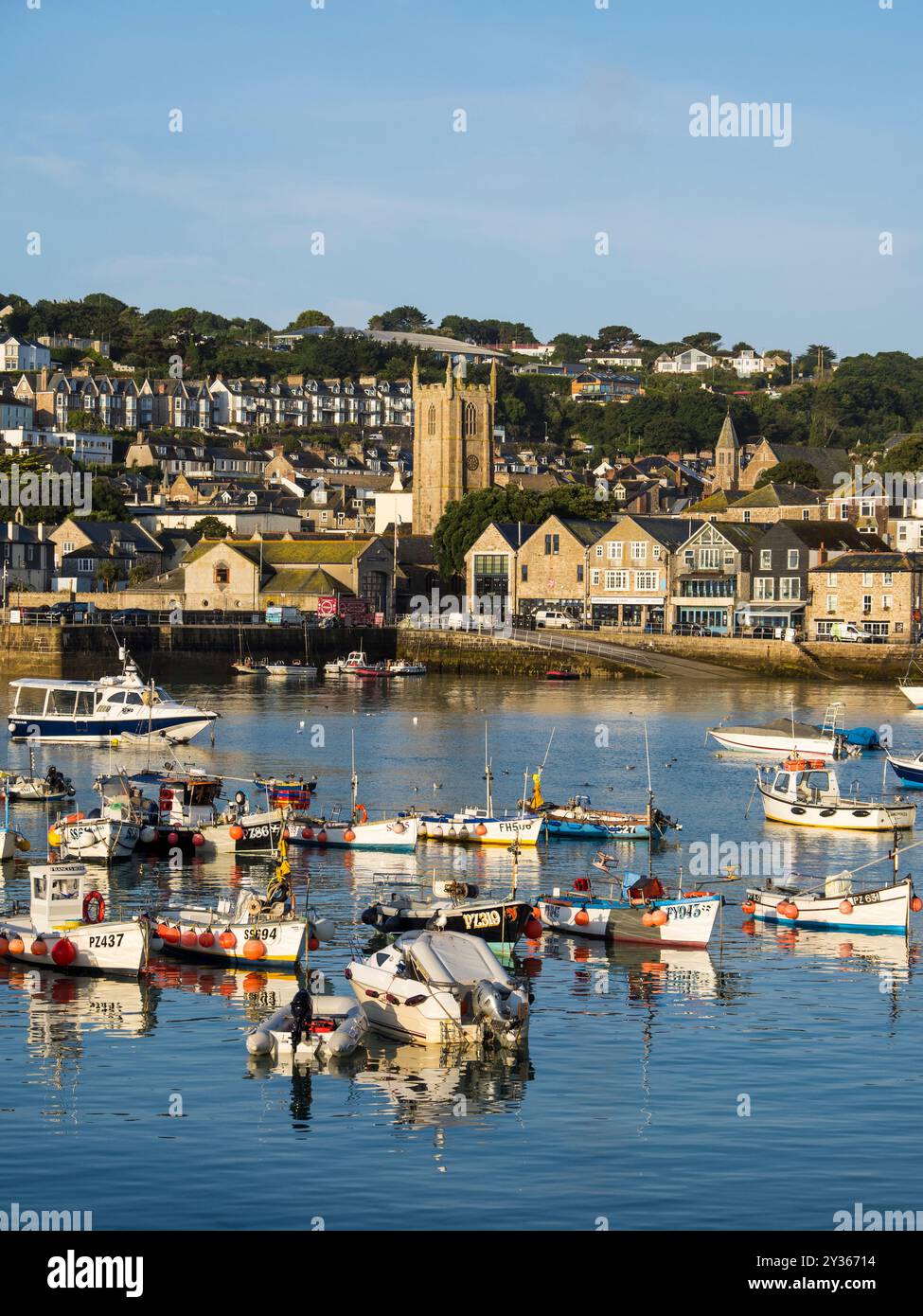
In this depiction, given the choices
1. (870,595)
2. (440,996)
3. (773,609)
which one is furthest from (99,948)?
(773,609)

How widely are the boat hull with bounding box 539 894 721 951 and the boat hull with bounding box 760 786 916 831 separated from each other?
15.6m

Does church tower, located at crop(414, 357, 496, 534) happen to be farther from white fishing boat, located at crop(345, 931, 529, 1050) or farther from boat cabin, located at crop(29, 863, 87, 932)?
white fishing boat, located at crop(345, 931, 529, 1050)

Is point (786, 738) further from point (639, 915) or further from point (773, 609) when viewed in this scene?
point (773, 609)

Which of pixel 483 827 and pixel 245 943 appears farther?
pixel 483 827

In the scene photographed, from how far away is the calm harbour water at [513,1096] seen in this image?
877 inches

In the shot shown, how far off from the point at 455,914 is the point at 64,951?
7236 millimetres

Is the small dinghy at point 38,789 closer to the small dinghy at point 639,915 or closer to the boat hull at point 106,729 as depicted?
the boat hull at point 106,729

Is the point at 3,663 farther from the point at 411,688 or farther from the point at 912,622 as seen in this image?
the point at 912,622

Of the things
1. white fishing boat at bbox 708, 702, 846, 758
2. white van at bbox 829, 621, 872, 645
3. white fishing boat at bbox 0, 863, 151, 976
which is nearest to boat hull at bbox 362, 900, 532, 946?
white fishing boat at bbox 0, 863, 151, 976

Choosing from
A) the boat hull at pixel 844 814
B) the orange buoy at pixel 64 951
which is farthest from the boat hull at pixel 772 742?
the orange buoy at pixel 64 951

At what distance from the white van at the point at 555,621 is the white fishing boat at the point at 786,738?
46.8 metres

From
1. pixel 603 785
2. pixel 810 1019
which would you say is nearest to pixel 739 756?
pixel 603 785

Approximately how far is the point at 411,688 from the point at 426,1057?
73.5m

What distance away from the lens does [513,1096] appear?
26.4m
